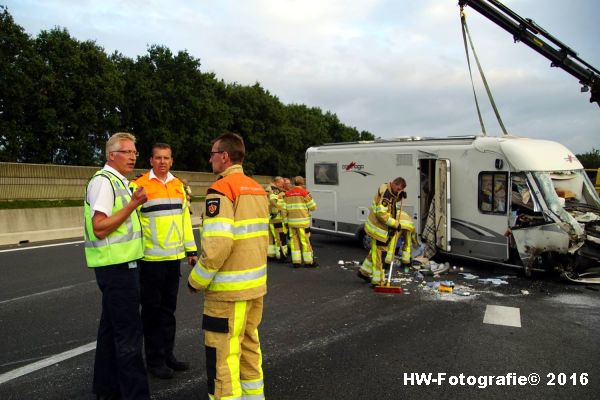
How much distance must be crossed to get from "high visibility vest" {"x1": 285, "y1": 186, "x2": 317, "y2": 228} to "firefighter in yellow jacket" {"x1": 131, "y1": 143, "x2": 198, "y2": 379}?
5574 mm

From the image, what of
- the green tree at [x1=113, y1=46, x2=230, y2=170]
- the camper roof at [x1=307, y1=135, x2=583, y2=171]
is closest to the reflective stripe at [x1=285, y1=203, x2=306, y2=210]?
the camper roof at [x1=307, y1=135, x2=583, y2=171]

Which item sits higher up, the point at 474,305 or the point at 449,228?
the point at 449,228

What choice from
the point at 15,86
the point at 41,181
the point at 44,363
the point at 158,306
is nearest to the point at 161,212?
the point at 158,306

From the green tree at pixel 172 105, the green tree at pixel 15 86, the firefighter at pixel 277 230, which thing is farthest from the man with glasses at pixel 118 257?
the green tree at pixel 172 105

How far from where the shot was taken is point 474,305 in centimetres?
705

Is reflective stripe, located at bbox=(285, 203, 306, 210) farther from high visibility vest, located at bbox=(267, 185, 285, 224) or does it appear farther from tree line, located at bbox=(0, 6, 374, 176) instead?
tree line, located at bbox=(0, 6, 374, 176)

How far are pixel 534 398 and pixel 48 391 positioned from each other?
4.08 m

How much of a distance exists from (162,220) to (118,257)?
0.89 m

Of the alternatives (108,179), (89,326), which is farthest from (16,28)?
(108,179)

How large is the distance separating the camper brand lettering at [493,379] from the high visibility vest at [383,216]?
11.5 ft

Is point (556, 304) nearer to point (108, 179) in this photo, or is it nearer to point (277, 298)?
point (277, 298)

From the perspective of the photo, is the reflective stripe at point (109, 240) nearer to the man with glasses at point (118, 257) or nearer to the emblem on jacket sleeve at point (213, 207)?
the man with glasses at point (118, 257)

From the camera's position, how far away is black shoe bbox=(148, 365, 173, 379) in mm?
4367

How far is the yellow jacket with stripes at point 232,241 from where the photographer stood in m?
3.31
